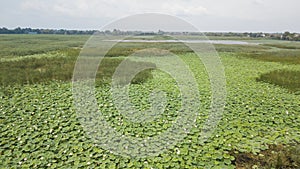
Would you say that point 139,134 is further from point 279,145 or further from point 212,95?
point 212,95

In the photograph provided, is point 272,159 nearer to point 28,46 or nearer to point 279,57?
point 279,57

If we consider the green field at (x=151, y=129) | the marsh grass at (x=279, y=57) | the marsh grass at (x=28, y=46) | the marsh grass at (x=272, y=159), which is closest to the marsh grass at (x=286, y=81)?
the green field at (x=151, y=129)

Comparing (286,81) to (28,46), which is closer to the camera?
(286,81)

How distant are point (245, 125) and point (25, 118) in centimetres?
420

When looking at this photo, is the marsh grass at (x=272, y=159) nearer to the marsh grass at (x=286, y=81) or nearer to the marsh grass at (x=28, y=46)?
the marsh grass at (x=286, y=81)

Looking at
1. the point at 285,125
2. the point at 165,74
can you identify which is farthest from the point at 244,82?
the point at 285,125

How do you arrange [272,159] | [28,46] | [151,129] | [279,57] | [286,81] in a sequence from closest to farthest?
[272,159] < [151,129] < [286,81] < [279,57] < [28,46]

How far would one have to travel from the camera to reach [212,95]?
607 cm

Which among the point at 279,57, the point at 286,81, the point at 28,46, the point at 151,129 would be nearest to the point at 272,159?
the point at 151,129

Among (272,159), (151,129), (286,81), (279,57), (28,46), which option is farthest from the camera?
(28,46)

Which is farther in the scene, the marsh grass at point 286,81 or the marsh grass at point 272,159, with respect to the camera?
the marsh grass at point 286,81

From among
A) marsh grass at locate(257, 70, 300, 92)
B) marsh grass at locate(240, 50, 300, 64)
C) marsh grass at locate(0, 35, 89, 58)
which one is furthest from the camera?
marsh grass at locate(0, 35, 89, 58)

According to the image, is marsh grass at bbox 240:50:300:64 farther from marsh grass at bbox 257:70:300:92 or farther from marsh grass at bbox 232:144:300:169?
marsh grass at bbox 232:144:300:169

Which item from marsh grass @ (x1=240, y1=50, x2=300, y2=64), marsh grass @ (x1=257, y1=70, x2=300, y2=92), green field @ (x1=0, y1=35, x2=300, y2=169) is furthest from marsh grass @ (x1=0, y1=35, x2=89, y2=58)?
marsh grass @ (x1=240, y1=50, x2=300, y2=64)
